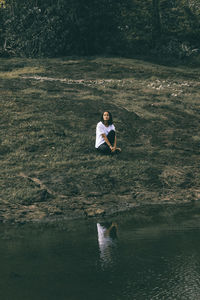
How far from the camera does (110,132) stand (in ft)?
36.2

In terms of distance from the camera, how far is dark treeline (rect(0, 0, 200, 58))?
2380 centimetres

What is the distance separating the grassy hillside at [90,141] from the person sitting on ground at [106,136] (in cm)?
24

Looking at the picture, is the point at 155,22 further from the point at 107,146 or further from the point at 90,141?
the point at 107,146

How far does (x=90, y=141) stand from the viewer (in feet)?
39.1

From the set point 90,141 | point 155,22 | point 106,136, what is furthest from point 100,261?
point 155,22

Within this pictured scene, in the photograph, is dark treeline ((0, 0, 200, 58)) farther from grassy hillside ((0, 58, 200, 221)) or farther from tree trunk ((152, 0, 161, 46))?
grassy hillside ((0, 58, 200, 221))

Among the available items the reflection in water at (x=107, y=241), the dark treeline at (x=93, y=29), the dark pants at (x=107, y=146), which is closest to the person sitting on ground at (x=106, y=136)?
the dark pants at (x=107, y=146)

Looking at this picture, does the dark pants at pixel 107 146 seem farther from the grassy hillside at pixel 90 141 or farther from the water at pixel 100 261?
the water at pixel 100 261

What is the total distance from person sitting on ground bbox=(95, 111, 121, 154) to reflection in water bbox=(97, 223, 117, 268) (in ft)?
11.7

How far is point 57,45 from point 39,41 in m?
0.85

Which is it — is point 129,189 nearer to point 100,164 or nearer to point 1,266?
point 100,164

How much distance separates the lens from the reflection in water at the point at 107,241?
19.6ft

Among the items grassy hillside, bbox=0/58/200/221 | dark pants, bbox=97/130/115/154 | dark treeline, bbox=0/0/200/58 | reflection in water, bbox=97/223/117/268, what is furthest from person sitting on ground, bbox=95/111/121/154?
dark treeline, bbox=0/0/200/58

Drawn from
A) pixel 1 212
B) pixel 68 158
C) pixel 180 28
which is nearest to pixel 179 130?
pixel 68 158
